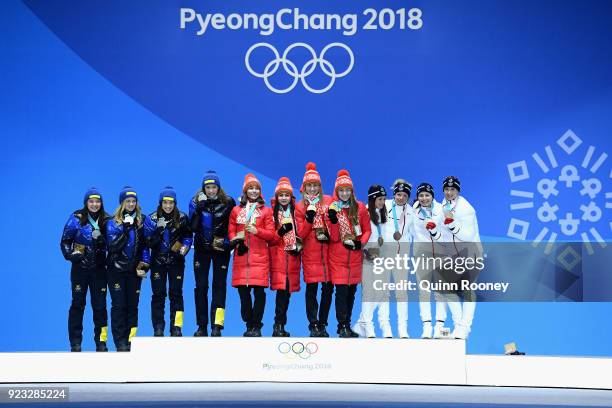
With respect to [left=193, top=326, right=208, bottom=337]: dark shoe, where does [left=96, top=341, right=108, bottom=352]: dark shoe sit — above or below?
below

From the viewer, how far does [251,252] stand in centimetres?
998

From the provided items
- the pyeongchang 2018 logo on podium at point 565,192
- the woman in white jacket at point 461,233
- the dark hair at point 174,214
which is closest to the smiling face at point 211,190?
the dark hair at point 174,214

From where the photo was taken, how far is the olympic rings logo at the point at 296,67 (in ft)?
37.9

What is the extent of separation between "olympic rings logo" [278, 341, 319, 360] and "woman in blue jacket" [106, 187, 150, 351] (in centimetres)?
170

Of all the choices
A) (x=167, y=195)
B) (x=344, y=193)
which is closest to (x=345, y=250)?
(x=344, y=193)

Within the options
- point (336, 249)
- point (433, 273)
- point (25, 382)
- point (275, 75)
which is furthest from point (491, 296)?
point (25, 382)

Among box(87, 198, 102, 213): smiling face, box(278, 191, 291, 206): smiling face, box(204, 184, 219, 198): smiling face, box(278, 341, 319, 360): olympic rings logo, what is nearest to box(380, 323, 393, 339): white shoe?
box(278, 341, 319, 360): olympic rings logo

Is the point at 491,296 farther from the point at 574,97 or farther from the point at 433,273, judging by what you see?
the point at 574,97

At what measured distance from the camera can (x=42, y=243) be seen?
1150 cm

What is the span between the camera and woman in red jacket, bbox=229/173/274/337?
9930 millimetres

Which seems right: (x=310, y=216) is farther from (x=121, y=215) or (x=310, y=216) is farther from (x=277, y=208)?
(x=121, y=215)

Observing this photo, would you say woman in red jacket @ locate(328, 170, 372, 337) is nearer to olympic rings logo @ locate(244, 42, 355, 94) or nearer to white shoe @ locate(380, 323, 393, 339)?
white shoe @ locate(380, 323, 393, 339)

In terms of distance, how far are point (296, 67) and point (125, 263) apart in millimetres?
3209

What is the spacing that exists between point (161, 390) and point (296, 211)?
2.30 meters
